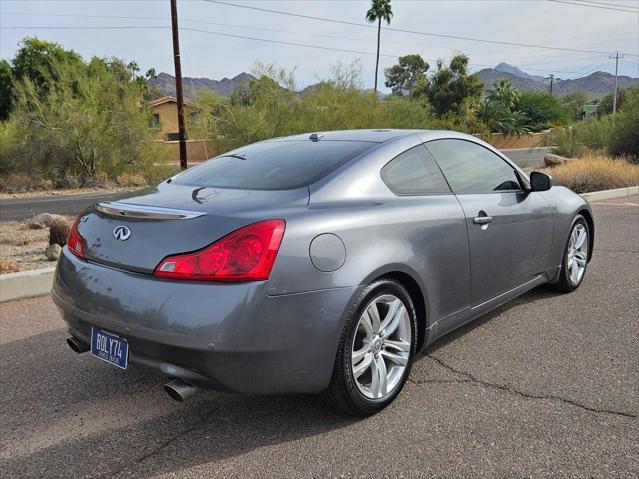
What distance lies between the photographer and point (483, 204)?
12.9ft

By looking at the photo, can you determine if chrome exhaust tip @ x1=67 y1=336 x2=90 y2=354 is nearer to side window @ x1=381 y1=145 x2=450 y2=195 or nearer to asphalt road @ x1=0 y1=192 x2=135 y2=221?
side window @ x1=381 y1=145 x2=450 y2=195

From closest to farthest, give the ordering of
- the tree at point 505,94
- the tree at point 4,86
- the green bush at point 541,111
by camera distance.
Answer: the tree at point 4,86, the tree at point 505,94, the green bush at point 541,111

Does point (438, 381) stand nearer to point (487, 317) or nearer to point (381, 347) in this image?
point (381, 347)

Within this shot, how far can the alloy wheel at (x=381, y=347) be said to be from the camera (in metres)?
3.00

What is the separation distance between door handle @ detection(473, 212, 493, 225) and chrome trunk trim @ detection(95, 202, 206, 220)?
1.89 m

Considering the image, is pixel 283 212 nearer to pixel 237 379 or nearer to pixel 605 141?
pixel 237 379

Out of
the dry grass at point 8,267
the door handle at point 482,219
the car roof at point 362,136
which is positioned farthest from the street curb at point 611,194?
the dry grass at point 8,267

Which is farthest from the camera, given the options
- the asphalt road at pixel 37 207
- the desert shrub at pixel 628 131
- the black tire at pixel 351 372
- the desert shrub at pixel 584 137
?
the desert shrub at pixel 584 137

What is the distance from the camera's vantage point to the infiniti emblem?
2846 mm

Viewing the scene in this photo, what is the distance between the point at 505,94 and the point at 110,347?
5776 cm

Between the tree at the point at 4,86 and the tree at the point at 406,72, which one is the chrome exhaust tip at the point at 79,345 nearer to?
the tree at the point at 4,86

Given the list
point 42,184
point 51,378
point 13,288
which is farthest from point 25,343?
point 42,184

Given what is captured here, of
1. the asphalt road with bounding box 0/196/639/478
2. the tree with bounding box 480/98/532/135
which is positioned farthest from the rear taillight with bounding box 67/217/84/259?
the tree with bounding box 480/98/532/135

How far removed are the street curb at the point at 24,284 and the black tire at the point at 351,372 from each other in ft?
12.4
